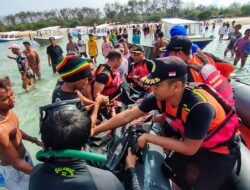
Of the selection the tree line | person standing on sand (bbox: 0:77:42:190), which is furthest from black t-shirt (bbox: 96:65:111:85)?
the tree line

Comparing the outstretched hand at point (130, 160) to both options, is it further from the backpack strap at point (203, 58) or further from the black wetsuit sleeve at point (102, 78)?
the backpack strap at point (203, 58)

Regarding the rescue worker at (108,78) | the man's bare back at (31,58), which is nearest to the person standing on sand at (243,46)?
the rescue worker at (108,78)

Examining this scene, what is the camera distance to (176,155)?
2156mm

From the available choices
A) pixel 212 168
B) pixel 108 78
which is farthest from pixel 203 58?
pixel 212 168

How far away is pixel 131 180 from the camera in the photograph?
5.41 ft

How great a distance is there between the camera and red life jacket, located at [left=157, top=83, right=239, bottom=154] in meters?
1.71

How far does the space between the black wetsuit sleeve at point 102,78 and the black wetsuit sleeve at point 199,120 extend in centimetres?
170

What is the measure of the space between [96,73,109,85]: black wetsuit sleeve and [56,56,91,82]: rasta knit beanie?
84cm

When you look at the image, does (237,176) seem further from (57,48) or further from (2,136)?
(57,48)

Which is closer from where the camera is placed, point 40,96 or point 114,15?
point 40,96

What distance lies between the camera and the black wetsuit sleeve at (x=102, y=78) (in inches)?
122

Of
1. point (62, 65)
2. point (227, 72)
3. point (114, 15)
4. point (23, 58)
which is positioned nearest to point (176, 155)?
point (62, 65)

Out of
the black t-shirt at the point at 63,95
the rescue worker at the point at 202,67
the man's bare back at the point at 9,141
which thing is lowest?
the man's bare back at the point at 9,141

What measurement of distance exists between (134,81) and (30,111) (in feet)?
10.0
